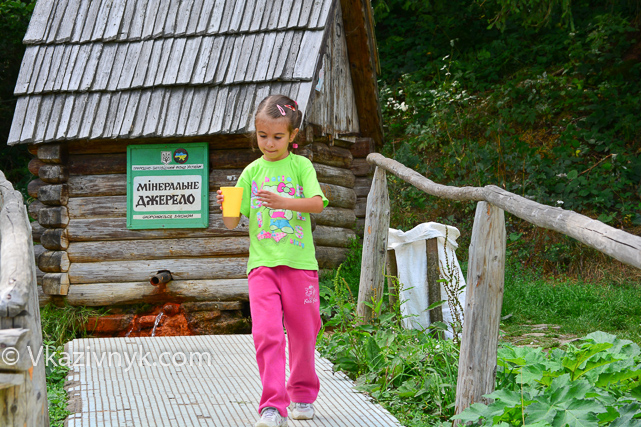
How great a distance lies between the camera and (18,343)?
64.6 inches

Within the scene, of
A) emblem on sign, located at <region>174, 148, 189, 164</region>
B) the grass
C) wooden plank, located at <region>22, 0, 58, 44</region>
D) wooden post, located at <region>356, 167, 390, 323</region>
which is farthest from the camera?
wooden plank, located at <region>22, 0, 58, 44</region>

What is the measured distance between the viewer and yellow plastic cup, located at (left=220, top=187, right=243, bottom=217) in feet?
11.2

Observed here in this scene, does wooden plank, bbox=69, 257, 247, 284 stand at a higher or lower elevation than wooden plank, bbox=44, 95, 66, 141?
lower

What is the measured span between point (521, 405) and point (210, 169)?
17.7 ft

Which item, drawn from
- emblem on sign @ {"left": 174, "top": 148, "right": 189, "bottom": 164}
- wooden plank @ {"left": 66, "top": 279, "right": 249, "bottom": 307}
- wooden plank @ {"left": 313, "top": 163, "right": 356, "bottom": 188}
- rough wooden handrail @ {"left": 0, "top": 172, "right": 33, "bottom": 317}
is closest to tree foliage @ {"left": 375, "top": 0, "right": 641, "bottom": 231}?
wooden plank @ {"left": 313, "top": 163, "right": 356, "bottom": 188}

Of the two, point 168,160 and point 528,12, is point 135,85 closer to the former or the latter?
point 168,160

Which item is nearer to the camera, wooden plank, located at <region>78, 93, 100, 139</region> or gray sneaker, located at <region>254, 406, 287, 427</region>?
gray sneaker, located at <region>254, 406, 287, 427</region>

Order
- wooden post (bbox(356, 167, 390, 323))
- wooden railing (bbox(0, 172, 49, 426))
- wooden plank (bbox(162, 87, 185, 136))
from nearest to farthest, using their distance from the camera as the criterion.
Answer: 1. wooden railing (bbox(0, 172, 49, 426))
2. wooden post (bbox(356, 167, 390, 323))
3. wooden plank (bbox(162, 87, 185, 136))

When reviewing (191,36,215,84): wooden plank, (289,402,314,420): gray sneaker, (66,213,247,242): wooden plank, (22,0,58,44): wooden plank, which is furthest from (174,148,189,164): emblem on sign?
(289,402,314,420): gray sneaker

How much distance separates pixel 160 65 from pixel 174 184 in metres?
1.36

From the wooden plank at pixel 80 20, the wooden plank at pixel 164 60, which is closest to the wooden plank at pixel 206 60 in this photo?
the wooden plank at pixel 164 60

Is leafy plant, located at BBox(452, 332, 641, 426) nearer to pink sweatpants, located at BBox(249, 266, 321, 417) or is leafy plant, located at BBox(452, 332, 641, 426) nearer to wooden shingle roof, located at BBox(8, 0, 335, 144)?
pink sweatpants, located at BBox(249, 266, 321, 417)

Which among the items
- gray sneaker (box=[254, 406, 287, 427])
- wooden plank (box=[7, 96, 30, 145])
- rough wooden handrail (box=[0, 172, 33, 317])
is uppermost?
wooden plank (box=[7, 96, 30, 145])

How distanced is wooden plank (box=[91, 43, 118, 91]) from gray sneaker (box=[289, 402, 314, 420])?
518 centimetres
